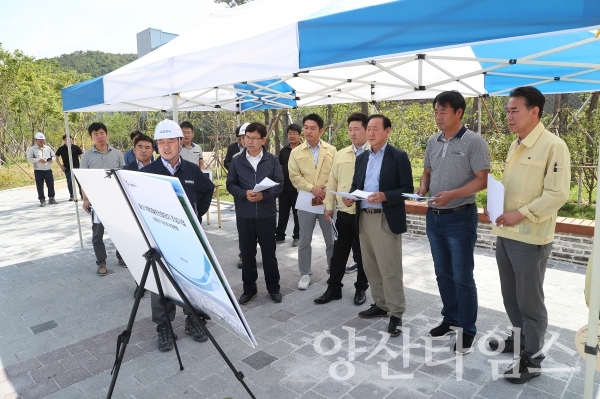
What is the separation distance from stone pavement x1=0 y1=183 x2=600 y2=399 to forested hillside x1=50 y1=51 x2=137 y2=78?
4715 centimetres

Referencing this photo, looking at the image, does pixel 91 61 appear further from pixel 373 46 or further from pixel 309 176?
pixel 373 46

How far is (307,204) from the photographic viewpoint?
4.43 m

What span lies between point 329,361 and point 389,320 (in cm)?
83

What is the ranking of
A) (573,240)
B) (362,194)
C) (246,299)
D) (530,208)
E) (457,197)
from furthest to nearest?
(573,240), (246,299), (362,194), (457,197), (530,208)

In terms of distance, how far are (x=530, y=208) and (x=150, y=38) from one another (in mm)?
33794

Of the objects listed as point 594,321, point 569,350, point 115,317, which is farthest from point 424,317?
point 115,317

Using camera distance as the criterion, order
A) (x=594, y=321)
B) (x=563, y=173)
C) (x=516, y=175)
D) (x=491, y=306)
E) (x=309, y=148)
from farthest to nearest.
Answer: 1. (x=309, y=148)
2. (x=491, y=306)
3. (x=516, y=175)
4. (x=563, y=173)
5. (x=594, y=321)

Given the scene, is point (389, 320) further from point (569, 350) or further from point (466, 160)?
point (466, 160)

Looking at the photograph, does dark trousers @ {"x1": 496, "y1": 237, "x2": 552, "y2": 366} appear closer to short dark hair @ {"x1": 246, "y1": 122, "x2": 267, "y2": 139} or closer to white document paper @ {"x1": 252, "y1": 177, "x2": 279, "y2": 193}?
white document paper @ {"x1": 252, "y1": 177, "x2": 279, "y2": 193}

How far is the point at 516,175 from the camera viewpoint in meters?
2.57

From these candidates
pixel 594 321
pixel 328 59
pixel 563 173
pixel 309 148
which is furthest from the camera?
pixel 309 148

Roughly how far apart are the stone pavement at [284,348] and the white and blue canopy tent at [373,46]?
1.14 metres

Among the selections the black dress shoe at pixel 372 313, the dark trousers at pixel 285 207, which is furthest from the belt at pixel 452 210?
the dark trousers at pixel 285 207

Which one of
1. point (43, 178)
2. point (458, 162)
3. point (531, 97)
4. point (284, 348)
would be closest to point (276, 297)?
point (284, 348)
